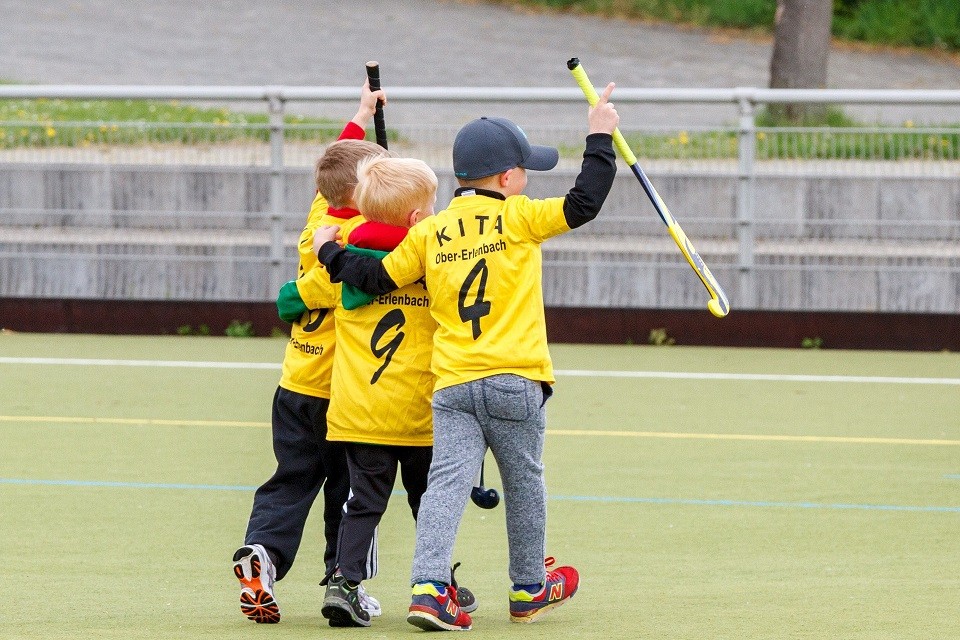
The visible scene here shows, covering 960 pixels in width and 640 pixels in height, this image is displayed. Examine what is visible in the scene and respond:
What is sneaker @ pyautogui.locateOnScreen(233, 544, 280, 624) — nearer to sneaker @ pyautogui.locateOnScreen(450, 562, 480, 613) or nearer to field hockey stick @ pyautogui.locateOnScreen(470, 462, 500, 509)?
sneaker @ pyautogui.locateOnScreen(450, 562, 480, 613)

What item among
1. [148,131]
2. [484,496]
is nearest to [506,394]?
[484,496]

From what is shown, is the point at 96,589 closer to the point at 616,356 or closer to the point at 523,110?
the point at 616,356

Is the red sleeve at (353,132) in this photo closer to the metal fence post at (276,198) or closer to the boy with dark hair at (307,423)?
the boy with dark hair at (307,423)

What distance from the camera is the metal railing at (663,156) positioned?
11625 mm

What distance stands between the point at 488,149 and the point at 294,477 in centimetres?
124

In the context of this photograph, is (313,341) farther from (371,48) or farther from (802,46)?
(371,48)

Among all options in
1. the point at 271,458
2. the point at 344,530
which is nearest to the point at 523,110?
the point at 271,458

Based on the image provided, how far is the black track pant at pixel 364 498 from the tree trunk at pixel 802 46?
12638 mm

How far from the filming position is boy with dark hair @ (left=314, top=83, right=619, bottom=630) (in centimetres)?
486

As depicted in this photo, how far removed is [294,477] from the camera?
536 cm

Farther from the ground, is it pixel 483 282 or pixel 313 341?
pixel 483 282

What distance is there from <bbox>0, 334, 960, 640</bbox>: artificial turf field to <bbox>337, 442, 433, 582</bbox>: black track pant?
22 centimetres

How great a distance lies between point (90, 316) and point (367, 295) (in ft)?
26.3

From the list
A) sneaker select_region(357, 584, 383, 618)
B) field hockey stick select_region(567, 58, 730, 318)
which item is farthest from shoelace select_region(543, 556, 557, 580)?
field hockey stick select_region(567, 58, 730, 318)
